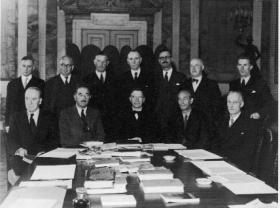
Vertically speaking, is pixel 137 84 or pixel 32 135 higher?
pixel 137 84

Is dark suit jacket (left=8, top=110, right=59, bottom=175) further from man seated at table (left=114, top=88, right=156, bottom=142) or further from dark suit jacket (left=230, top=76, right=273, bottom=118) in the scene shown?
dark suit jacket (left=230, top=76, right=273, bottom=118)

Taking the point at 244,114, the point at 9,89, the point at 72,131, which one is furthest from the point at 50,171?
the point at 9,89

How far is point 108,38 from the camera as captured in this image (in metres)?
7.58

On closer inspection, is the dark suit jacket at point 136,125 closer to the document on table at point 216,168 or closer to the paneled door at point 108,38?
the document on table at point 216,168

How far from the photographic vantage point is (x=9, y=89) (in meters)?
5.05

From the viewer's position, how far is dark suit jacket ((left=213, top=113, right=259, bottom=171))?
319cm

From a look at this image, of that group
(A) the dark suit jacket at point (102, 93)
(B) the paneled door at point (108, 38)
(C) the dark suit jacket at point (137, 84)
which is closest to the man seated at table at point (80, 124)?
(A) the dark suit jacket at point (102, 93)

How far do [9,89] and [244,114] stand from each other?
9.38ft

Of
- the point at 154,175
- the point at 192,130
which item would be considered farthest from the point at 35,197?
the point at 192,130

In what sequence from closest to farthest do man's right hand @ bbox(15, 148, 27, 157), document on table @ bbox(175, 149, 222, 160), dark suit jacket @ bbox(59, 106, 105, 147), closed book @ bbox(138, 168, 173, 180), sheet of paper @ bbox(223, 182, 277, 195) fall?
sheet of paper @ bbox(223, 182, 277, 195), closed book @ bbox(138, 168, 173, 180), document on table @ bbox(175, 149, 222, 160), man's right hand @ bbox(15, 148, 27, 157), dark suit jacket @ bbox(59, 106, 105, 147)

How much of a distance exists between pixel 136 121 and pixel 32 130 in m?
1.06

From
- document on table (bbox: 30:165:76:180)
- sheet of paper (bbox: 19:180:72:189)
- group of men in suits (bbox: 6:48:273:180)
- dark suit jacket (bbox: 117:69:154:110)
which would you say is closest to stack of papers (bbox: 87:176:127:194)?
sheet of paper (bbox: 19:180:72:189)

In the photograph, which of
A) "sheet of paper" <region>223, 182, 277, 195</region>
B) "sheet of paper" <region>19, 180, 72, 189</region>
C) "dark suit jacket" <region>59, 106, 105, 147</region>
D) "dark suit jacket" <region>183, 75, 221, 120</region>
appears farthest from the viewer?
"dark suit jacket" <region>183, 75, 221, 120</region>

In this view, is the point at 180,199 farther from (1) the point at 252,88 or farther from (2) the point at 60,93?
(2) the point at 60,93
